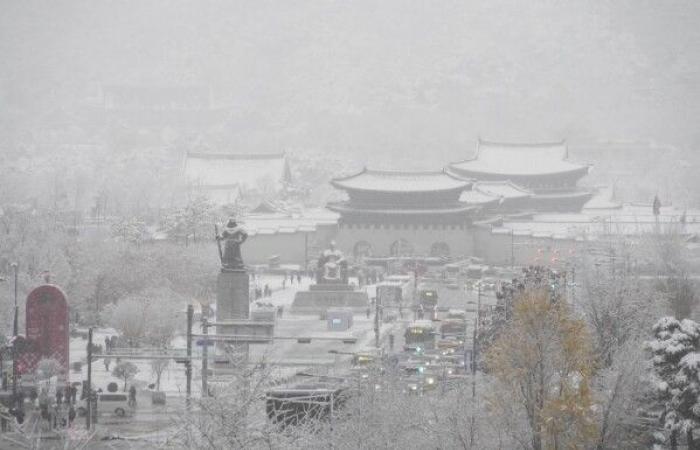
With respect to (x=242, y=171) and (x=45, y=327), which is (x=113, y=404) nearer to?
(x=45, y=327)

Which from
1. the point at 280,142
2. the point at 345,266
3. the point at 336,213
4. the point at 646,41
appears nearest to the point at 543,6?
the point at 646,41

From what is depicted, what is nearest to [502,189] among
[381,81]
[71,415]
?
[71,415]

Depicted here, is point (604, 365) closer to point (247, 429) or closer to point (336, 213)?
point (247, 429)

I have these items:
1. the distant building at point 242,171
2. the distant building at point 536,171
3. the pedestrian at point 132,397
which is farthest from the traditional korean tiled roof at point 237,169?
the pedestrian at point 132,397

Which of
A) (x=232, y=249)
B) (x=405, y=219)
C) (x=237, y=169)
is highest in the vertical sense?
(x=237, y=169)

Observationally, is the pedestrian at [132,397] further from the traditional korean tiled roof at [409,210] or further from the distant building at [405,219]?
the traditional korean tiled roof at [409,210]

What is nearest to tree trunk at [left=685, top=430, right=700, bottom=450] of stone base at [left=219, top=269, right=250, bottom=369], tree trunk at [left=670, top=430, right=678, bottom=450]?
tree trunk at [left=670, top=430, right=678, bottom=450]
